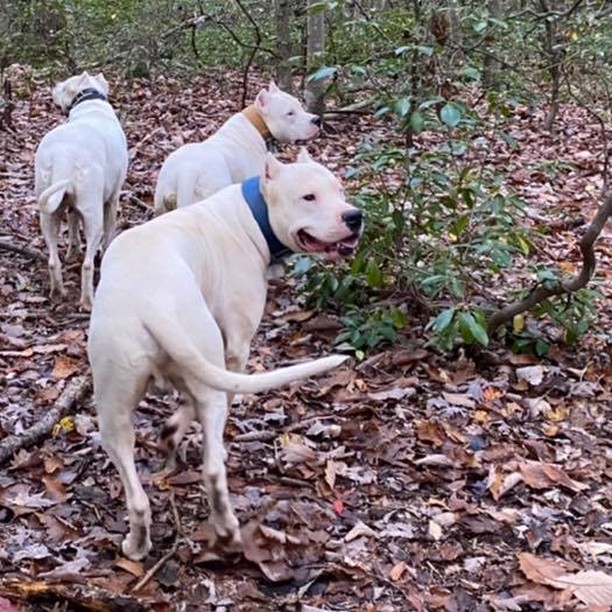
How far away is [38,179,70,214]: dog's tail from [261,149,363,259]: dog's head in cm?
239

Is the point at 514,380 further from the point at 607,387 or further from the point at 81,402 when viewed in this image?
the point at 81,402

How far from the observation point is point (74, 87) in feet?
23.4

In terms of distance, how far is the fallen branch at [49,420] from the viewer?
3.99 m

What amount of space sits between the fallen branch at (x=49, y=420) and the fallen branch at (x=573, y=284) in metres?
2.36

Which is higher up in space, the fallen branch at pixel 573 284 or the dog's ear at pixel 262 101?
the dog's ear at pixel 262 101

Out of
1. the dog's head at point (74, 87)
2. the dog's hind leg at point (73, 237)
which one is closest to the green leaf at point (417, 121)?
the dog's hind leg at point (73, 237)

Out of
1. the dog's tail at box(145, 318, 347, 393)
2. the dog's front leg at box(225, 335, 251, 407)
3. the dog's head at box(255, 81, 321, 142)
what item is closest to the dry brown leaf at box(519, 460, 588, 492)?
the dog's front leg at box(225, 335, 251, 407)

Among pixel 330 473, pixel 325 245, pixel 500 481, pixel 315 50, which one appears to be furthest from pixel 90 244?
pixel 315 50

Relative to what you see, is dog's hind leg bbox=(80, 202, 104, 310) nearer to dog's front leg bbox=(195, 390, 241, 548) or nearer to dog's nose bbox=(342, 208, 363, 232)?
dog's nose bbox=(342, 208, 363, 232)

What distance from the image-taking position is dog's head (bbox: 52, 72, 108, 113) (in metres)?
7.11

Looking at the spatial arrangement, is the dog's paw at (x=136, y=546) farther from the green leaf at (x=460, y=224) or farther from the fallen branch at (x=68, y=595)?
the green leaf at (x=460, y=224)

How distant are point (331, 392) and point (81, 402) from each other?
4.37 ft

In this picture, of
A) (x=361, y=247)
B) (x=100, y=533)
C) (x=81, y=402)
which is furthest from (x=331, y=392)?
(x=100, y=533)

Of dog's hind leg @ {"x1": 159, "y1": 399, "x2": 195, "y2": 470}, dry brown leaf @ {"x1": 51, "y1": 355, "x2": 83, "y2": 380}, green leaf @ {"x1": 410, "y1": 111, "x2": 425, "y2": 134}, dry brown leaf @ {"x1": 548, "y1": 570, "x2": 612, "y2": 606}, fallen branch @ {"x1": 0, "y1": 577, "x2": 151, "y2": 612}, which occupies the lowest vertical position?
dry brown leaf @ {"x1": 548, "y1": 570, "x2": 612, "y2": 606}
